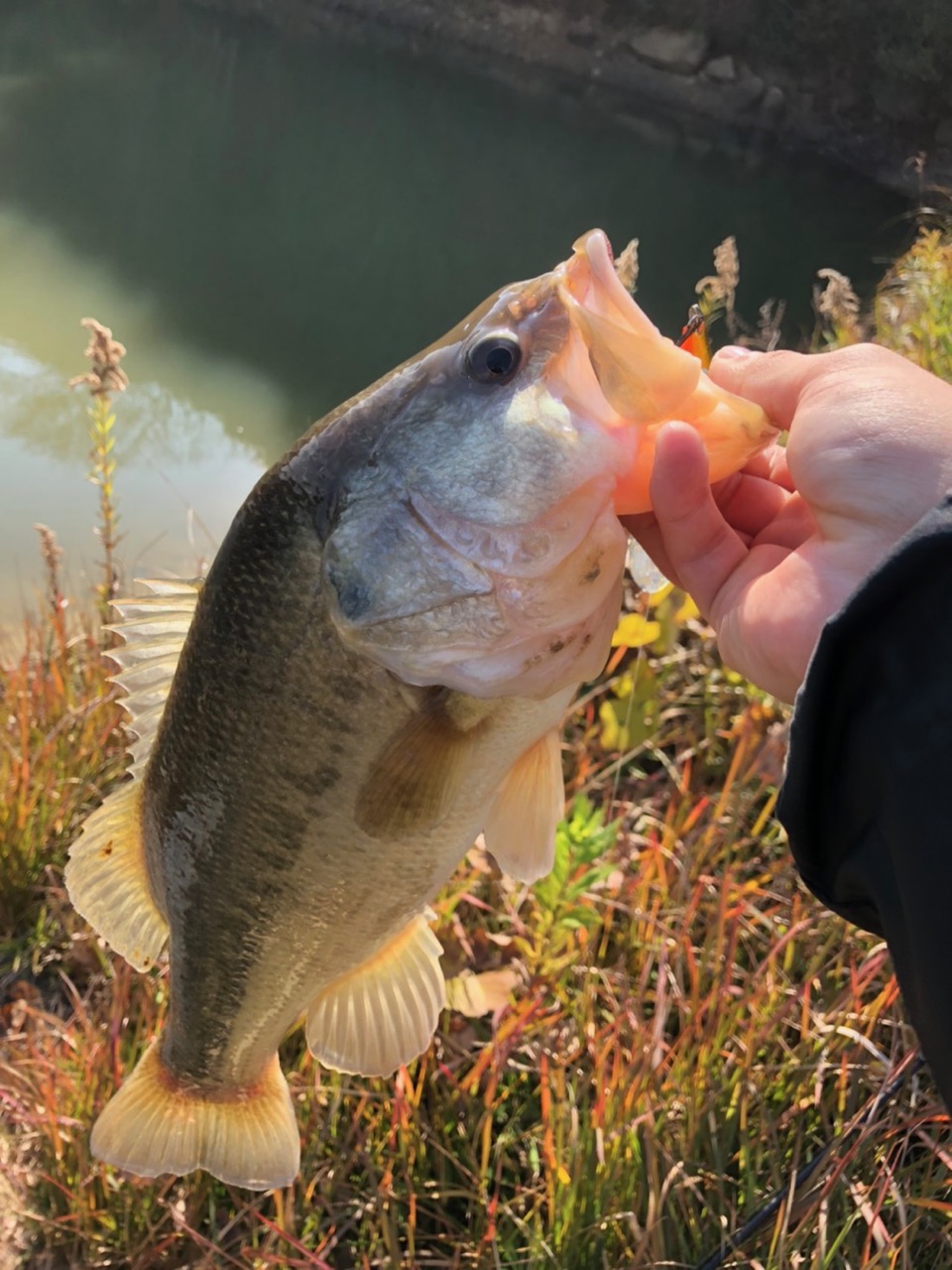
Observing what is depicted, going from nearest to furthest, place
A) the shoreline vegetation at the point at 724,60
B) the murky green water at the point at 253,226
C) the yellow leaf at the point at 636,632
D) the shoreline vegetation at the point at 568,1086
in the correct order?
the shoreline vegetation at the point at 568,1086 < the yellow leaf at the point at 636,632 < the murky green water at the point at 253,226 < the shoreline vegetation at the point at 724,60

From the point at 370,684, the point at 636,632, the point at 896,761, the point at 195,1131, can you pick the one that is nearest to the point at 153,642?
the point at 370,684

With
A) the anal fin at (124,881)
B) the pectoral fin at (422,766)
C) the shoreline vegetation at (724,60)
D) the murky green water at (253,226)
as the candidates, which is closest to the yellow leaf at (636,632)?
the pectoral fin at (422,766)

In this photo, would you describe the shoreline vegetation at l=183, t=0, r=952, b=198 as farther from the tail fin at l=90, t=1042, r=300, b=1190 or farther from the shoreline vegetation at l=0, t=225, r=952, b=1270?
the tail fin at l=90, t=1042, r=300, b=1190

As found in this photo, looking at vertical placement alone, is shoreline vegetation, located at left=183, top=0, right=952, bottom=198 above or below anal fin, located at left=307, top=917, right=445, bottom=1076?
above

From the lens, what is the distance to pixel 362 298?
9875 millimetres

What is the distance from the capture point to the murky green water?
6496 millimetres

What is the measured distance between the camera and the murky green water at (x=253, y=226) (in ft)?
21.3

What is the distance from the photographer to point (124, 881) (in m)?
1.71

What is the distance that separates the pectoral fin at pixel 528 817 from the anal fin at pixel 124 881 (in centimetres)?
64

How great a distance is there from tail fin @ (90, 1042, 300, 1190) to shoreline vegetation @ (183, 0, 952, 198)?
18.3 m

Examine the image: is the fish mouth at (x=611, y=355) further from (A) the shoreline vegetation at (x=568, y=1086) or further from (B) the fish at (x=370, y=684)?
(A) the shoreline vegetation at (x=568, y=1086)

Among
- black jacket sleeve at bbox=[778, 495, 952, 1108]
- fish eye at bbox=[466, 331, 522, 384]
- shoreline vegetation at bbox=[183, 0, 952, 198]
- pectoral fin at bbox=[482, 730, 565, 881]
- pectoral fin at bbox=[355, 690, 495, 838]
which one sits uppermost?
shoreline vegetation at bbox=[183, 0, 952, 198]

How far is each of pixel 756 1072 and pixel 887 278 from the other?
26.5 ft

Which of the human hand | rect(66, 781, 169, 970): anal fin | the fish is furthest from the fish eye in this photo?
rect(66, 781, 169, 970): anal fin
